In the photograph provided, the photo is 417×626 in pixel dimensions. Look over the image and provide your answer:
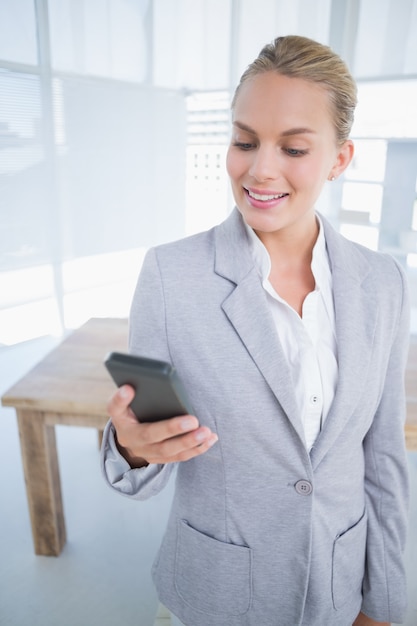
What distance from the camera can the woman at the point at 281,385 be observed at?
2.61ft

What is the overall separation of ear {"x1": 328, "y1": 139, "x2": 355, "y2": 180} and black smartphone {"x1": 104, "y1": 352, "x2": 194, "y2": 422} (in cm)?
52

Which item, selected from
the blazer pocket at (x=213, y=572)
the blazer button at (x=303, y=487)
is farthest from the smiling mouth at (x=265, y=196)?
the blazer pocket at (x=213, y=572)

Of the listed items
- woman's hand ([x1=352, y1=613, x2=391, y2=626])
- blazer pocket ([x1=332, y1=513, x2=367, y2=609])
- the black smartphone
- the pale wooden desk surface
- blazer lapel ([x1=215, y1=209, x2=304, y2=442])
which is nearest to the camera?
the black smartphone

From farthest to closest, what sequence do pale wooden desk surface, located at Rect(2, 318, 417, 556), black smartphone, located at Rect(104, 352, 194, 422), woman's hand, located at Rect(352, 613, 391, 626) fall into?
pale wooden desk surface, located at Rect(2, 318, 417, 556), woman's hand, located at Rect(352, 613, 391, 626), black smartphone, located at Rect(104, 352, 194, 422)

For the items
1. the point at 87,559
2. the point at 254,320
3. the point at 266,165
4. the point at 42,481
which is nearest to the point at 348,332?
the point at 254,320

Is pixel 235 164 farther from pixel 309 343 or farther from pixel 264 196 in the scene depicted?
pixel 309 343

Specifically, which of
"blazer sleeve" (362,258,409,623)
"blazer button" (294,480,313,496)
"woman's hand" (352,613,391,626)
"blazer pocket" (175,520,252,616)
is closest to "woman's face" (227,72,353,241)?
"blazer sleeve" (362,258,409,623)

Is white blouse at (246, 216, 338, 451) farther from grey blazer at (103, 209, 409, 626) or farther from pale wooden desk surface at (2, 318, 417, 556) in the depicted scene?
pale wooden desk surface at (2, 318, 417, 556)

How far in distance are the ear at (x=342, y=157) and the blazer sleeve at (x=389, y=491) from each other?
8.9 inches

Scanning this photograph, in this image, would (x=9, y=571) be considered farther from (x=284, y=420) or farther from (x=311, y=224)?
(x=311, y=224)

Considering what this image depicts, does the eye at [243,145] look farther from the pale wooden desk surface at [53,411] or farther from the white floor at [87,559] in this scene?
the white floor at [87,559]

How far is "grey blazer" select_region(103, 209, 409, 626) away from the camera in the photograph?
0.80 meters

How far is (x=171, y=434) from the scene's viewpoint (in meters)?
0.66

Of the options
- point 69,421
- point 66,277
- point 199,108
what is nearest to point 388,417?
point 69,421
